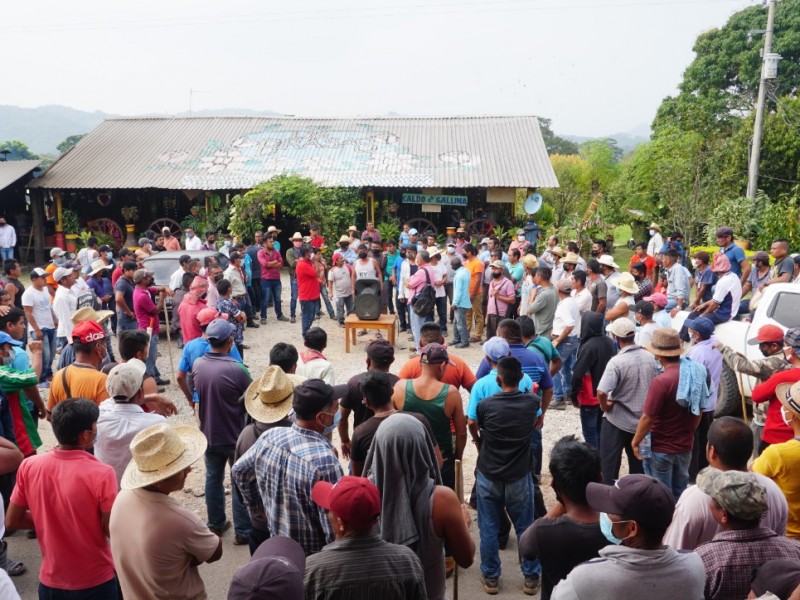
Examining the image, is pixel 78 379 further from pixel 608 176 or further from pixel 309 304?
pixel 608 176

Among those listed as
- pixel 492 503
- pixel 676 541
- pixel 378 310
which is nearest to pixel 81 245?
pixel 378 310

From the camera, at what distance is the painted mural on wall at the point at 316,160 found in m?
20.6

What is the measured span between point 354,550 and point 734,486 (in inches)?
66.5

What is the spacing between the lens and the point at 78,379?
16.1 feet

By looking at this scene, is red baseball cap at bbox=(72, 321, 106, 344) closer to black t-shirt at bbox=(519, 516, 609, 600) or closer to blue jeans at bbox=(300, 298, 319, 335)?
black t-shirt at bbox=(519, 516, 609, 600)

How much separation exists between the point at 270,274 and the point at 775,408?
32.1 feet

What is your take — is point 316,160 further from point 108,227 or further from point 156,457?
point 156,457

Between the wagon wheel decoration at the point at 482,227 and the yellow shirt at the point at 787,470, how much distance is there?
16.9 meters

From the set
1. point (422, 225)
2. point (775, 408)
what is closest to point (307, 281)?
point (775, 408)

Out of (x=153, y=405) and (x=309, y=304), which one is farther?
(x=309, y=304)

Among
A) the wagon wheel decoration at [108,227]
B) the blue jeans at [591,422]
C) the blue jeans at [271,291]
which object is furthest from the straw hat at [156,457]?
the wagon wheel decoration at [108,227]

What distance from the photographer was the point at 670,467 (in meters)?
5.20

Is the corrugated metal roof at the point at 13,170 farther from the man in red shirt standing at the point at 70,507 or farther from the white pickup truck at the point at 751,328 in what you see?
the white pickup truck at the point at 751,328

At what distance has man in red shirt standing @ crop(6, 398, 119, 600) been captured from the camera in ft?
11.2
